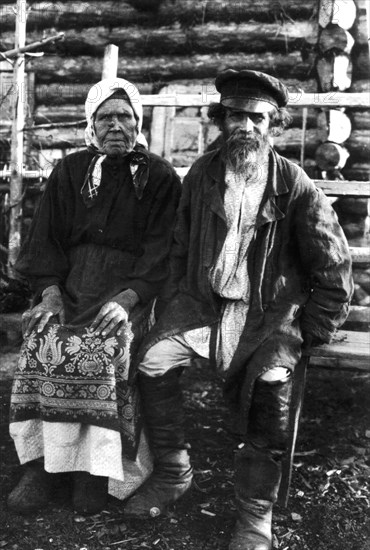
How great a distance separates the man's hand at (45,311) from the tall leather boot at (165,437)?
1.64ft

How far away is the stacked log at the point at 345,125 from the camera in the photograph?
487 cm

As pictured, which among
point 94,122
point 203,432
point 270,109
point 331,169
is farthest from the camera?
point 331,169

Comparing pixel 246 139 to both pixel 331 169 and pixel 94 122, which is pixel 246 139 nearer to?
pixel 94 122

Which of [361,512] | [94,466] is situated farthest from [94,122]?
[361,512]

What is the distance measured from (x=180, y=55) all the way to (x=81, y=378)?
3702mm

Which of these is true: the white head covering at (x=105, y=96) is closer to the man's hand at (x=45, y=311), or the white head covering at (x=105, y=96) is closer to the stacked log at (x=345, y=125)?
the man's hand at (x=45, y=311)

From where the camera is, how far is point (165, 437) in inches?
113

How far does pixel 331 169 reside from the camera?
15.9ft

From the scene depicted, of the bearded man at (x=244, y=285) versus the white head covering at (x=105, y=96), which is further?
the white head covering at (x=105, y=96)

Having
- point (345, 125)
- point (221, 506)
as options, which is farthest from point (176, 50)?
point (221, 506)

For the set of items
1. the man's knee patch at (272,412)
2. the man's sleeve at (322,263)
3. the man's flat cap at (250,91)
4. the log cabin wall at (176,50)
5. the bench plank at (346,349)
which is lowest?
the man's knee patch at (272,412)

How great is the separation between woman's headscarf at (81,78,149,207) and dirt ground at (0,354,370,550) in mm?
1426

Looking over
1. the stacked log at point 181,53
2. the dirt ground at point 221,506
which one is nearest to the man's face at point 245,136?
the dirt ground at point 221,506

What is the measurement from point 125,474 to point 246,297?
97 cm
